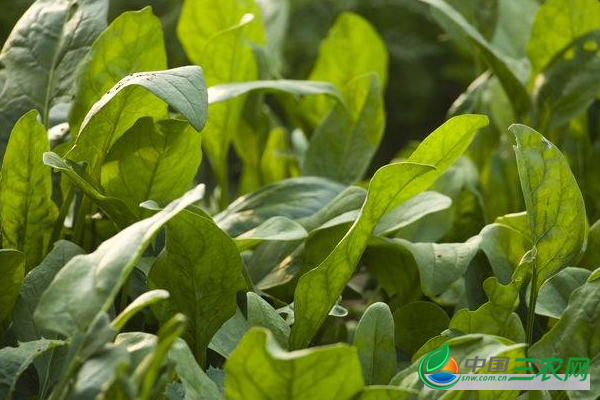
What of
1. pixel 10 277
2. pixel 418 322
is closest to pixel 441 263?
pixel 418 322

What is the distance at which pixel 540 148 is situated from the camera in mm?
818

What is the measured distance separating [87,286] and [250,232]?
273mm

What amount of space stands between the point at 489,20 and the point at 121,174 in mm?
709

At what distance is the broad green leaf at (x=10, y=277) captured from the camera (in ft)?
2.75

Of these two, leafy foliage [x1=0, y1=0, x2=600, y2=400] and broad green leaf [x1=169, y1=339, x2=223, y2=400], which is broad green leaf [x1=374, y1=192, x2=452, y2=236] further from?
broad green leaf [x1=169, y1=339, x2=223, y2=400]

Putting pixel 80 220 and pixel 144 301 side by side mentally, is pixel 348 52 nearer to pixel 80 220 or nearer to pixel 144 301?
pixel 80 220

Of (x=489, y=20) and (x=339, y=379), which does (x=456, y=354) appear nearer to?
(x=339, y=379)

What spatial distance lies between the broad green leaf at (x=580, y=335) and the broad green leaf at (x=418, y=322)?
0.47 ft

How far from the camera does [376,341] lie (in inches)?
31.5

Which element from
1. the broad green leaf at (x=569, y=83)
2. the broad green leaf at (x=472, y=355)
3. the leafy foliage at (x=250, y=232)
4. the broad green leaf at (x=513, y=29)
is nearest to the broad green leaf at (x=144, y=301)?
the leafy foliage at (x=250, y=232)

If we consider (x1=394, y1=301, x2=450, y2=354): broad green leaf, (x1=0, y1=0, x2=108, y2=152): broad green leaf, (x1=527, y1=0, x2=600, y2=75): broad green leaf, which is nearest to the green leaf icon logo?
(x1=394, y1=301, x2=450, y2=354): broad green leaf

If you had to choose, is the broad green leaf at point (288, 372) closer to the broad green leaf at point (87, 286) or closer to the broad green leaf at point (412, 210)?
the broad green leaf at point (87, 286)

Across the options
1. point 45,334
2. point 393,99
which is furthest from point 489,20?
point 393,99

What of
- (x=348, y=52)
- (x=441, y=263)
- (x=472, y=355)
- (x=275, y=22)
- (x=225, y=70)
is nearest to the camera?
(x=472, y=355)
